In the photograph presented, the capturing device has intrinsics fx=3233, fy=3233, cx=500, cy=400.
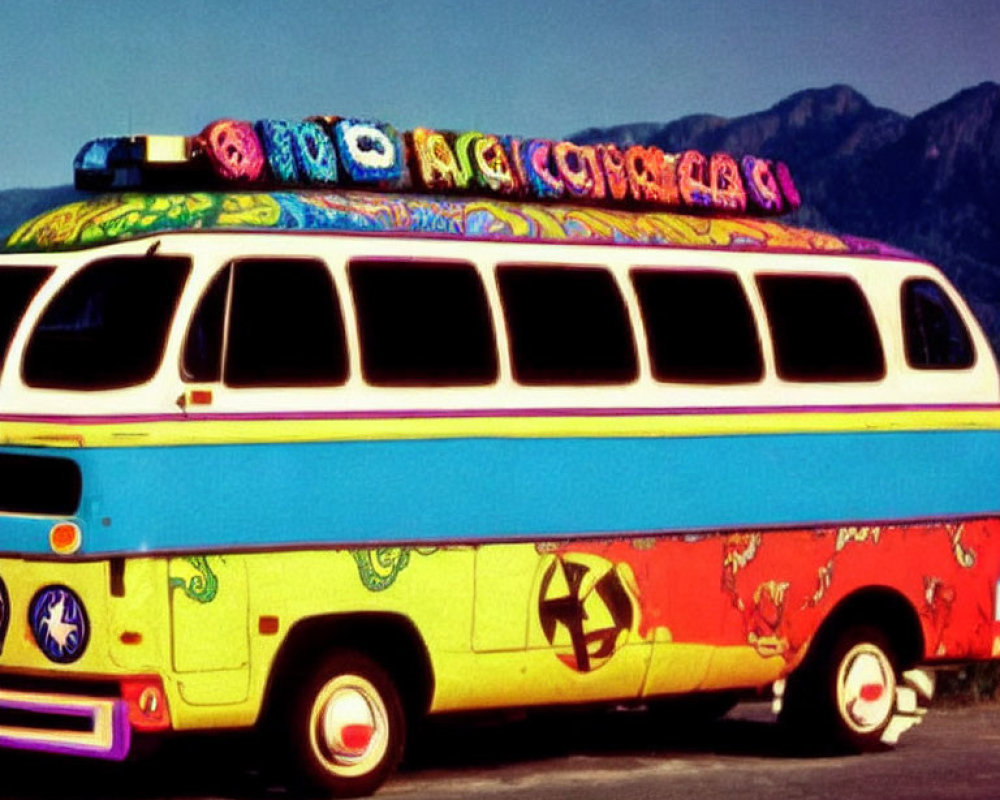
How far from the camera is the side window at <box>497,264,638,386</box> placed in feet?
48.8

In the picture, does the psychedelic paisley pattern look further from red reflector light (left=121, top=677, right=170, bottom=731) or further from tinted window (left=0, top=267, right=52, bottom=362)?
red reflector light (left=121, top=677, right=170, bottom=731)

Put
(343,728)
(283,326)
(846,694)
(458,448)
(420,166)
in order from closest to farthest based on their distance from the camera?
(283,326) → (343,728) → (458,448) → (420,166) → (846,694)

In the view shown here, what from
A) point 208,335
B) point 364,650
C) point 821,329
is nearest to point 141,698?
point 364,650

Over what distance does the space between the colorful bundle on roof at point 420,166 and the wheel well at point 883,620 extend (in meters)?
2.09

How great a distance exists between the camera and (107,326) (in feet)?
44.7

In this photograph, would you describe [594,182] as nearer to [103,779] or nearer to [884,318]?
[884,318]

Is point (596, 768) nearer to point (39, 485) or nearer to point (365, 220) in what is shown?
point (365, 220)

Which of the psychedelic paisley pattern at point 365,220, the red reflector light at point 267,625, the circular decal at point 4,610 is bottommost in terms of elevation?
the red reflector light at point 267,625

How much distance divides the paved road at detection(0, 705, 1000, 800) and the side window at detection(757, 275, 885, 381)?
6.51 ft

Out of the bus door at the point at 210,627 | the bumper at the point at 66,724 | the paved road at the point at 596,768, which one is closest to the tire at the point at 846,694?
the paved road at the point at 596,768

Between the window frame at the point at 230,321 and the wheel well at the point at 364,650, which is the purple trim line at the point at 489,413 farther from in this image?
the wheel well at the point at 364,650

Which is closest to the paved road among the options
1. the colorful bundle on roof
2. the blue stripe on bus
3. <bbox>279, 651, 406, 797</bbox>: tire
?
<bbox>279, 651, 406, 797</bbox>: tire

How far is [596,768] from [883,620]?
192cm

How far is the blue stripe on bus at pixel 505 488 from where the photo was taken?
43.9ft
